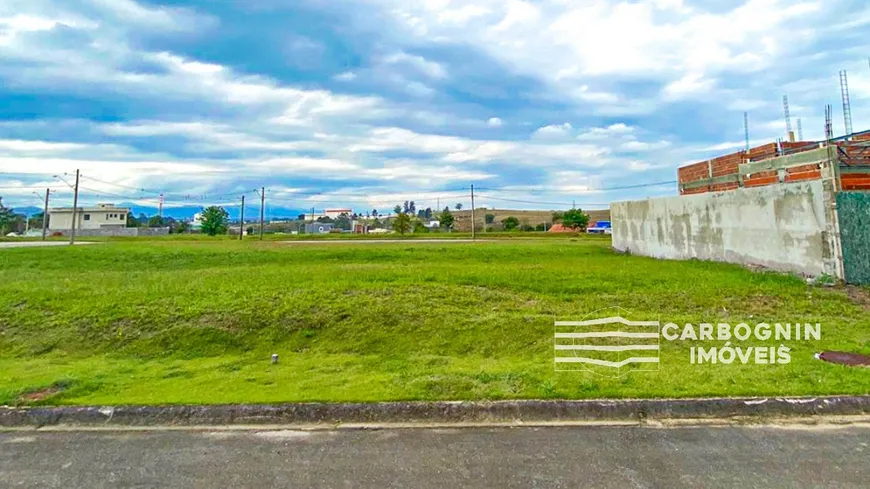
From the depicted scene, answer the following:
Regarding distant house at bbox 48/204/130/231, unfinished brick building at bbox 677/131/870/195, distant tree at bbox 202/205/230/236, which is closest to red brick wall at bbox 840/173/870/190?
unfinished brick building at bbox 677/131/870/195

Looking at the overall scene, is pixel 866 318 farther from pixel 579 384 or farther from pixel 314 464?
pixel 314 464

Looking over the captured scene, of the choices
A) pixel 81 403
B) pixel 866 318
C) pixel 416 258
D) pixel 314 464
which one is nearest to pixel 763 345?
→ pixel 866 318

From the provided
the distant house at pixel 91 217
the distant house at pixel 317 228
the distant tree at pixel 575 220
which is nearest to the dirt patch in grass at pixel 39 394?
the distant tree at pixel 575 220

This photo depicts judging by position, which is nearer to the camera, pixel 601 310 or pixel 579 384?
pixel 579 384

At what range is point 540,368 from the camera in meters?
4.65

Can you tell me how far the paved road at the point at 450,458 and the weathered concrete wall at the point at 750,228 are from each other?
25.1ft

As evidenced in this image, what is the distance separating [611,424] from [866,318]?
5949 mm

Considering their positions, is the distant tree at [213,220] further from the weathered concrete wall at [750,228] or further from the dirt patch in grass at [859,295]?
the dirt patch in grass at [859,295]

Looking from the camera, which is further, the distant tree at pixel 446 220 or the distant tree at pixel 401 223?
the distant tree at pixel 446 220

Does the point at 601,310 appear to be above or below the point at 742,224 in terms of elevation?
below

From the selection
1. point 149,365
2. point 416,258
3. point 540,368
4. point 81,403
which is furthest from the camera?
point 416,258

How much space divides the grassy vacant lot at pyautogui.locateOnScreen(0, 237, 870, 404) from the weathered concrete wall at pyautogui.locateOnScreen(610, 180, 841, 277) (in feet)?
2.45

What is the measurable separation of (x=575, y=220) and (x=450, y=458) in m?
55.5

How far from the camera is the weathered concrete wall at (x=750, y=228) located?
9086 mm
